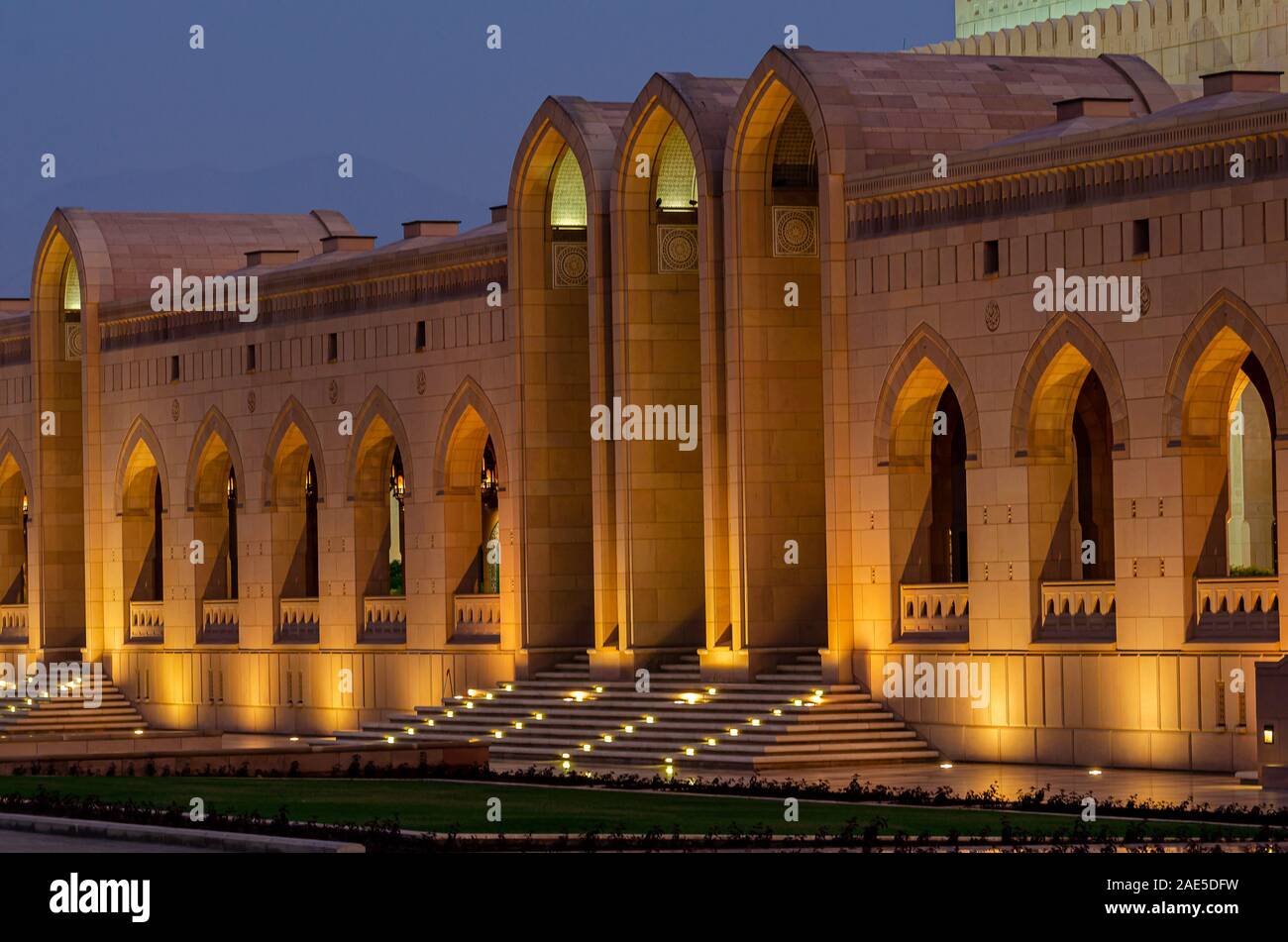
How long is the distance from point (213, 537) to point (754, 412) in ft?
59.5

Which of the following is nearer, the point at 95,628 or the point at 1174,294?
the point at 1174,294

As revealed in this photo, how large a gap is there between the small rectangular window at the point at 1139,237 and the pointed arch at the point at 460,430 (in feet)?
49.6

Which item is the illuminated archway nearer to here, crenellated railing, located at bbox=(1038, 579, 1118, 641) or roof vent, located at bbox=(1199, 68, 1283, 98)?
crenellated railing, located at bbox=(1038, 579, 1118, 641)

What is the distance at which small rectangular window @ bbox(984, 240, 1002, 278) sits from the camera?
136 ft

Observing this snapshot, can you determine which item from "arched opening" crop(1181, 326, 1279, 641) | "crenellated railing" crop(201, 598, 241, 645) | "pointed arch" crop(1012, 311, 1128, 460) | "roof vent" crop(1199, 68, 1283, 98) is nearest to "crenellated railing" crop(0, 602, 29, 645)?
"crenellated railing" crop(201, 598, 241, 645)

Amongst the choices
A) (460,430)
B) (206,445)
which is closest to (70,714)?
(206,445)

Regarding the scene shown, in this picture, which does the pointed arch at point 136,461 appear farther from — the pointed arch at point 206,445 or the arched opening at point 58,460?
the arched opening at point 58,460

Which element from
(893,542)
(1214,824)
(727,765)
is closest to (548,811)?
(1214,824)

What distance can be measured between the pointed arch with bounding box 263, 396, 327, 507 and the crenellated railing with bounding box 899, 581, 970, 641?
15777mm

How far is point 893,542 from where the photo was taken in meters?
43.5

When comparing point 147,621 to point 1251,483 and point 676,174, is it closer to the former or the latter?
point 676,174
